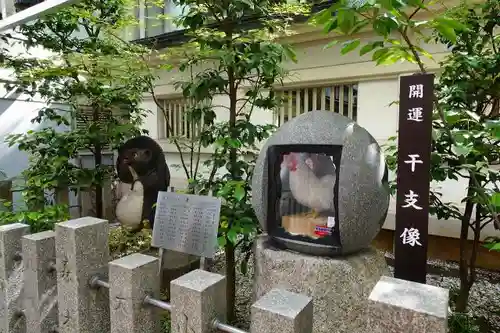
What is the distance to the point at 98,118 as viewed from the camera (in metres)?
5.47

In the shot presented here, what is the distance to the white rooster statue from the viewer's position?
2.83 metres

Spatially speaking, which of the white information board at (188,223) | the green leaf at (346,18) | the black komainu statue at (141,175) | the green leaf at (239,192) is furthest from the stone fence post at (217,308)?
the black komainu statue at (141,175)

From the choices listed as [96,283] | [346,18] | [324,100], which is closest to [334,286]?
[96,283]

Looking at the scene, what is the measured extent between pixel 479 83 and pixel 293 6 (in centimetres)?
190

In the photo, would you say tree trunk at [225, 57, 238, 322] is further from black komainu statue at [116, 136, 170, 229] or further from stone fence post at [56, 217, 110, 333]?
black komainu statue at [116, 136, 170, 229]

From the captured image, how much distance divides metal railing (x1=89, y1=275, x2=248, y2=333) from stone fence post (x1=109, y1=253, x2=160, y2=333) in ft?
0.14

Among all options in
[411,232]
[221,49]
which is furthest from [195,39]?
[411,232]

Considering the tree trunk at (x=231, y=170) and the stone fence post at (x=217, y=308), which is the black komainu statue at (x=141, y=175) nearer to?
the tree trunk at (x=231, y=170)

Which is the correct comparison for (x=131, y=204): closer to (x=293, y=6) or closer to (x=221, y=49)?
(x=221, y=49)

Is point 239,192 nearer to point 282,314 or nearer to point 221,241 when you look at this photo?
point 221,241

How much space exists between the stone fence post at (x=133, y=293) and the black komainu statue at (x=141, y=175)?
9.73 feet

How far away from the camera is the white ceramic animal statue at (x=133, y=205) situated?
510cm

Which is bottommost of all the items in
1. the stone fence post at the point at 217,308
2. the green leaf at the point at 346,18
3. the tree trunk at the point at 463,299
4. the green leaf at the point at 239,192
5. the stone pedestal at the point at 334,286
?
the tree trunk at the point at 463,299

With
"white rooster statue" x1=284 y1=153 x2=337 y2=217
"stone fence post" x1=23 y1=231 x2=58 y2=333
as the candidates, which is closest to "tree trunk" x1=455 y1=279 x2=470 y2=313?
"white rooster statue" x1=284 y1=153 x2=337 y2=217
